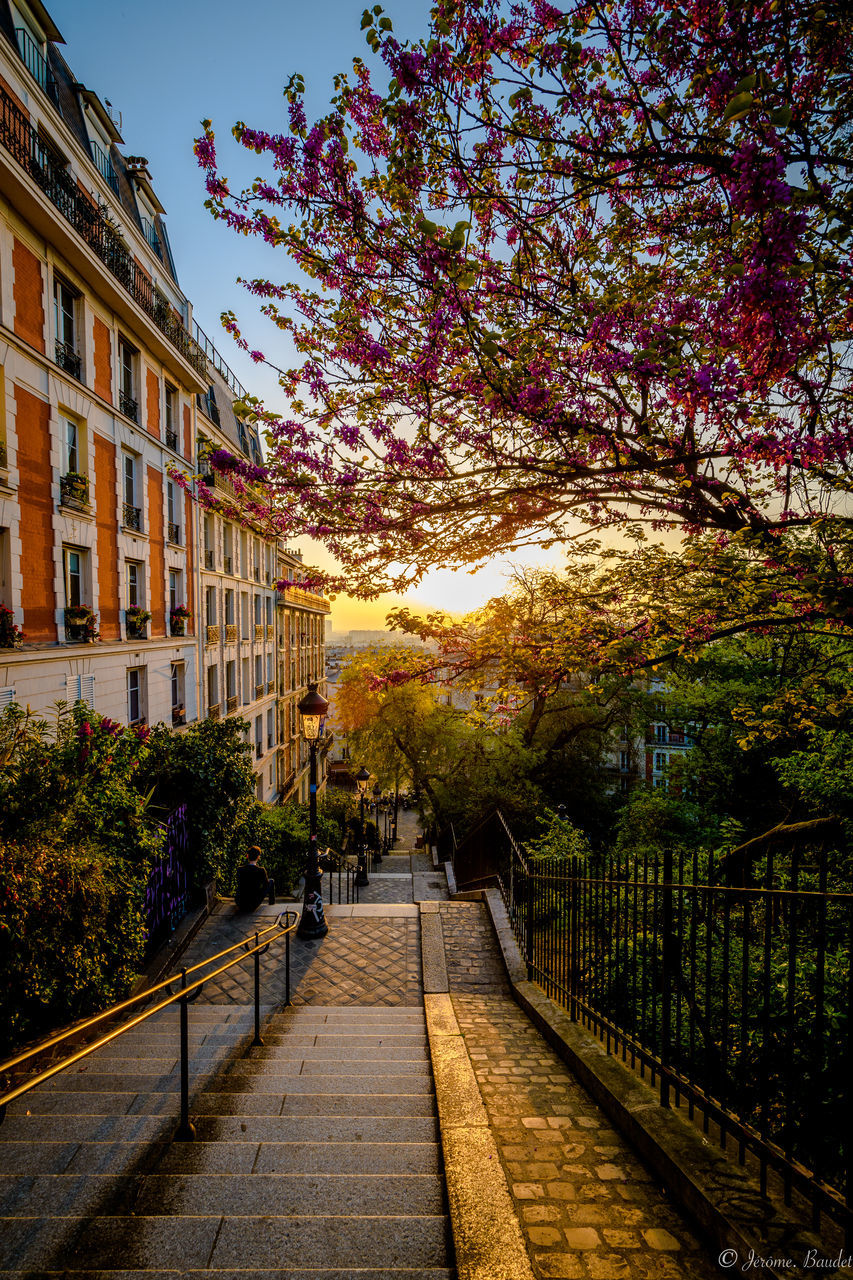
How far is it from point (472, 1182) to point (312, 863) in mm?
6560

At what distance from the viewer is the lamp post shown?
28.3 feet

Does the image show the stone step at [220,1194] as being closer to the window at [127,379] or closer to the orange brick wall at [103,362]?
the orange brick wall at [103,362]

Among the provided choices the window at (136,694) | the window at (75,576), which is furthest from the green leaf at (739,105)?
the window at (136,694)

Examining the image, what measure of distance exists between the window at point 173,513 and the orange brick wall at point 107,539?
374 centimetres

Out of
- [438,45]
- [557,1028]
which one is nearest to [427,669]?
[557,1028]

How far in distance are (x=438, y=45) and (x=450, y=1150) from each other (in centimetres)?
723

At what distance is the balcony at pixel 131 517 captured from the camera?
15.2 meters

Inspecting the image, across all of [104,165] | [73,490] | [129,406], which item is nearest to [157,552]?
[129,406]

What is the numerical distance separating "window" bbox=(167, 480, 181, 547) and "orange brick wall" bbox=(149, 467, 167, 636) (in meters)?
0.98

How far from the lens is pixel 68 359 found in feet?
42.0

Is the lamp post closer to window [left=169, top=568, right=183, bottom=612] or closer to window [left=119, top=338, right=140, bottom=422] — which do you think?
window [left=169, top=568, right=183, bottom=612]

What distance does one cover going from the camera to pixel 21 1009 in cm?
520

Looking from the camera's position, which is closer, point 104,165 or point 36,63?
point 36,63

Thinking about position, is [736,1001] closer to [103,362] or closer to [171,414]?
[103,362]
